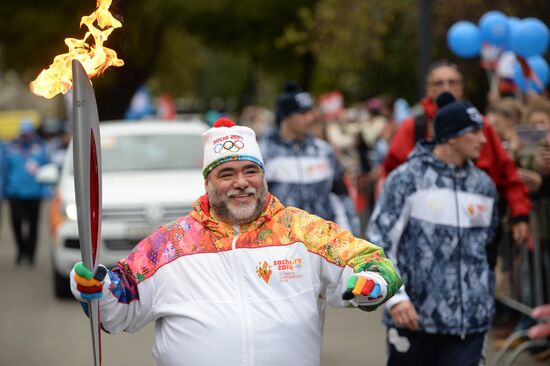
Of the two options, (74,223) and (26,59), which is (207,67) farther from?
(74,223)

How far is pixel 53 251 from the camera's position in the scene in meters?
11.6

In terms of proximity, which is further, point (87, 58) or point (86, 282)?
point (87, 58)

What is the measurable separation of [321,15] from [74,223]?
12222mm

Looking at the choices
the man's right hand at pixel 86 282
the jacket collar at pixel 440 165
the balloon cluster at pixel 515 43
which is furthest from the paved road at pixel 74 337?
the man's right hand at pixel 86 282

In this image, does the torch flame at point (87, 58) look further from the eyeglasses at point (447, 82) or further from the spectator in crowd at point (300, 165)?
the spectator in crowd at point (300, 165)

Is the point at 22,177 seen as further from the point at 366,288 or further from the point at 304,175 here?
the point at 366,288

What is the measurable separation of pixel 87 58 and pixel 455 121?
6.79 ft

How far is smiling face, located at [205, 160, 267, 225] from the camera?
4.11m

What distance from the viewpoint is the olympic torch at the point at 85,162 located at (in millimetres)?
3611

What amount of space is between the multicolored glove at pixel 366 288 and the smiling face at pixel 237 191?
0.46m

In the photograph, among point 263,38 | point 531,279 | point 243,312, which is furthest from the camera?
point 263,38

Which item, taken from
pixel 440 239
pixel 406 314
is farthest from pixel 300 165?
pixel 406 314

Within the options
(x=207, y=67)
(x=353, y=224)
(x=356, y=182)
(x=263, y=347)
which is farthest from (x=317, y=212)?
(x=207, y=67)

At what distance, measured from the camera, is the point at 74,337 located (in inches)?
375
